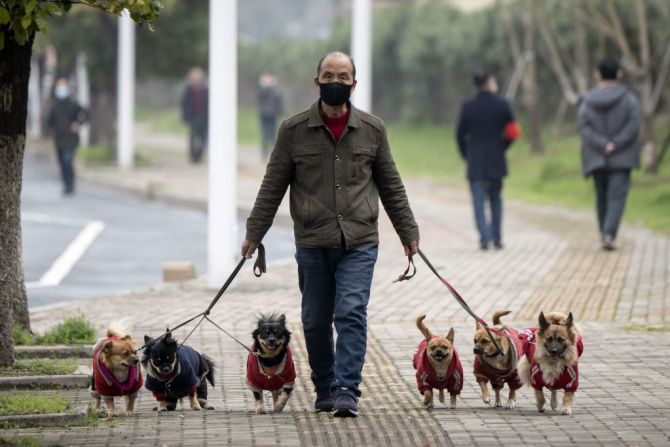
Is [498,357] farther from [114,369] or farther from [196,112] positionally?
[196,112]

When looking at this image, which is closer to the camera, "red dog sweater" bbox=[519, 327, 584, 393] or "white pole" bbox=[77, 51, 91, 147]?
"red dog sweater" bbox=[519, 327, 584, 393]

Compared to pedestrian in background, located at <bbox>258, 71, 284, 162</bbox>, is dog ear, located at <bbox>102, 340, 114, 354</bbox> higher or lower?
lower

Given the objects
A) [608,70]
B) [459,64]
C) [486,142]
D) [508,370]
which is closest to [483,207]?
[486,142]

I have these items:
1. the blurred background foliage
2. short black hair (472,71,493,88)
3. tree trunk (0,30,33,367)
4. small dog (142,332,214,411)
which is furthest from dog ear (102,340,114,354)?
the blurred background foliage

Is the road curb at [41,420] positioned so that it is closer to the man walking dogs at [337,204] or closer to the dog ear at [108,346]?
the dog ear at [108,346]

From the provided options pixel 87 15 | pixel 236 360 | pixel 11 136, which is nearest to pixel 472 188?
pixel 236 360

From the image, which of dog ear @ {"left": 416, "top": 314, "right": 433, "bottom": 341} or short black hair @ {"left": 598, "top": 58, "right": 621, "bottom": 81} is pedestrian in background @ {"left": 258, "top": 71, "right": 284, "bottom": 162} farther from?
dog ear @ {"left": 416, "top": 314, "right": 433, "bottom": 341}

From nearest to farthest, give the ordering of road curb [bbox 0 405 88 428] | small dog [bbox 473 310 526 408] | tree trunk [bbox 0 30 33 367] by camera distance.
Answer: road curb [bbox 0 405 88 428]
small dog [bbox 473 310 526 408]
tree trunk [bbox 0 30 33 367]

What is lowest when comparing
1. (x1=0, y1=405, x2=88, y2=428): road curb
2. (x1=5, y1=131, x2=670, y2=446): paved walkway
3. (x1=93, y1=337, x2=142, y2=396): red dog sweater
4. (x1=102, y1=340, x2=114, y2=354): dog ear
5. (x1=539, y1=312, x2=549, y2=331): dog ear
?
(x1=5, y1=131, x2=670, y2=446): paved walkway

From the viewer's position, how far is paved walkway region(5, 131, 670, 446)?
7.27 m

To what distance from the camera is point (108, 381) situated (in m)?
7.86

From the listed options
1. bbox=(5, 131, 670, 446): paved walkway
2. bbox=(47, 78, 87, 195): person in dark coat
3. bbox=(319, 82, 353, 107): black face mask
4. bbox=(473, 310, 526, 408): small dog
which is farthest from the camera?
bbox=(47, 78, 87, 195): person in dark coat

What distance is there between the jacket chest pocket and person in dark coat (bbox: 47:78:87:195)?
1910 centimetres

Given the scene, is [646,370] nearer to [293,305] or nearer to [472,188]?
[293,305]
